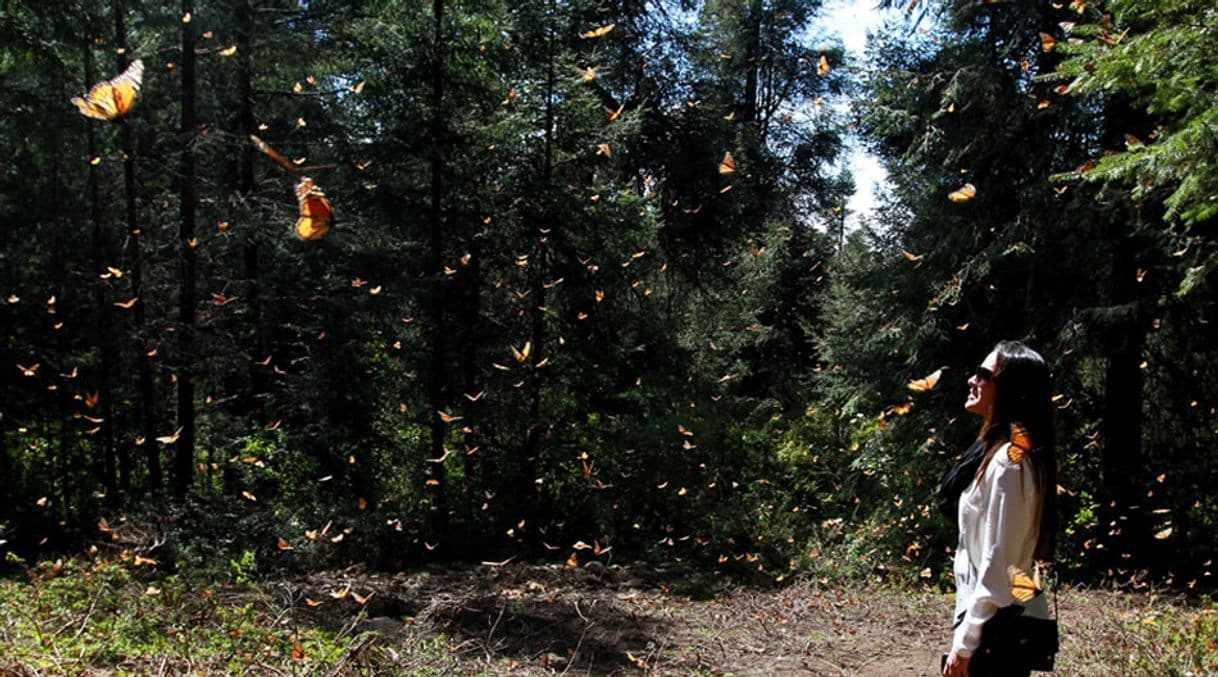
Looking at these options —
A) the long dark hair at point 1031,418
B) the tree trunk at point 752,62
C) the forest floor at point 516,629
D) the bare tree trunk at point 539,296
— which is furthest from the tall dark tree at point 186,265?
the tree trunk at point 752,62

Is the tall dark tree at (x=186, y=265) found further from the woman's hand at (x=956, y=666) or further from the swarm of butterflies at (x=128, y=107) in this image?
the woman's hand at (x=956, y=666)

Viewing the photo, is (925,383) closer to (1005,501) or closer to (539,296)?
(1005,501)

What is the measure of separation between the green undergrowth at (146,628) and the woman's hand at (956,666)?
3.23m

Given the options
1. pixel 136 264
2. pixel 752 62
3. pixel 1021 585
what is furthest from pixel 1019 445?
pixel 752 62

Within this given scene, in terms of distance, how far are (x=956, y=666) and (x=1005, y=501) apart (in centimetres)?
57

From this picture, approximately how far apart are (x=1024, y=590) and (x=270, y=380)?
12249mm

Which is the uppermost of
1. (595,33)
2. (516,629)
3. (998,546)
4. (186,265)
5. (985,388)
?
(595,33)

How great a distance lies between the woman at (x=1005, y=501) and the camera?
2.50m

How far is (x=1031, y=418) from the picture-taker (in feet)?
8.58

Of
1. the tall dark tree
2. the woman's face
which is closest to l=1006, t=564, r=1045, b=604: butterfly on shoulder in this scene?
the woman's face

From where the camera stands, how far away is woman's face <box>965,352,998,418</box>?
2.73 m

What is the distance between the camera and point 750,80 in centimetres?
1977

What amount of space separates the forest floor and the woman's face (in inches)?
135

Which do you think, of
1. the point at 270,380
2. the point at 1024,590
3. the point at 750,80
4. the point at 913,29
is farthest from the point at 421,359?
the point at 750,80
